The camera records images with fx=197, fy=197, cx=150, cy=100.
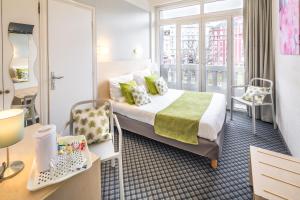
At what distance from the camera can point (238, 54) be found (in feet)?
14.2

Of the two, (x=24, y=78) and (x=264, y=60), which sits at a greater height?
(x=264, y=60)

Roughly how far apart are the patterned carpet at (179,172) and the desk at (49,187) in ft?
2.64

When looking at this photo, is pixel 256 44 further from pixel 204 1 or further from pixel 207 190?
pixel 207 190

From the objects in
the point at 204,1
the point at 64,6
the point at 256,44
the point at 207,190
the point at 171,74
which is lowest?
the point at 207,190

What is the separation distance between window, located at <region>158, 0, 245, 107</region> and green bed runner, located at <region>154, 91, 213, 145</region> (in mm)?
1755

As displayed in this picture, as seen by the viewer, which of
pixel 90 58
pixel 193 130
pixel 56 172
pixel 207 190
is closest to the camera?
pixel 56 172

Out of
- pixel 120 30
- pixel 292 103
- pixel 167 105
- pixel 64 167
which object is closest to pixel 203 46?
pixel 120 30

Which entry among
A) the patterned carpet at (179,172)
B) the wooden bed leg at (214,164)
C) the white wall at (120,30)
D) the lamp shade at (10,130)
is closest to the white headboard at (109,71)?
the white wall at (120,30)

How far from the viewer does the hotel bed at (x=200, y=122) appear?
2.27 meters

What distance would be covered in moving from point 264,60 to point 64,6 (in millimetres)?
3577

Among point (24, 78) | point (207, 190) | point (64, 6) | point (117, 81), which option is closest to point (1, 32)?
point (24, 78)

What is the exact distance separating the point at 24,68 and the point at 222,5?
4080 mm

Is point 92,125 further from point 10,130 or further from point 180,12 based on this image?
point 180,12

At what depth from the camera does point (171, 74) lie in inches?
212
